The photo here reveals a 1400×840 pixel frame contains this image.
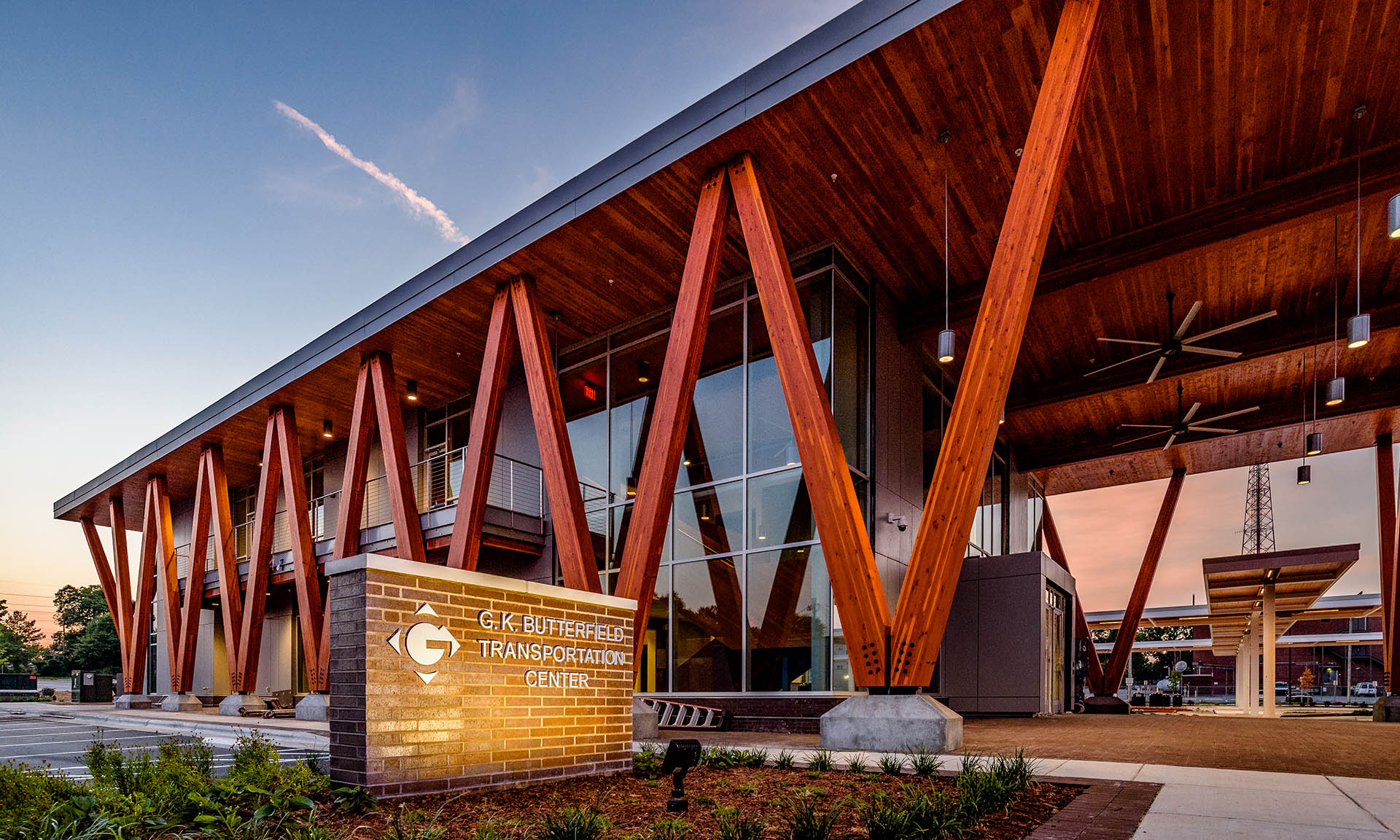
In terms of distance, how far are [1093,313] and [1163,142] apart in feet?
20.4

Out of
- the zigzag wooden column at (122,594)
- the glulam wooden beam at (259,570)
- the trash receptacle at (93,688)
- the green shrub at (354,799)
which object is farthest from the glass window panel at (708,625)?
the trash receptacle at (93,688)

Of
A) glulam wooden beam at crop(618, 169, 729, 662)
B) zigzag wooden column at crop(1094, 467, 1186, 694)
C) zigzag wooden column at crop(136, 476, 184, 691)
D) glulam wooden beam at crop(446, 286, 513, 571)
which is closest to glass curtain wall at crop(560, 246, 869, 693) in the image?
glulam wooden beam at crop(618, 169, 729, 662)

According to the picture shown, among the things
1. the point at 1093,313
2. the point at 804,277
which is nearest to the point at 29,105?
the point at 804,277

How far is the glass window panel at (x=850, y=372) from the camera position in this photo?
49.0ft

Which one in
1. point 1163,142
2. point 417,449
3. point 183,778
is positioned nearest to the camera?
point 183,778

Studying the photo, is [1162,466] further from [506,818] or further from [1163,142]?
[506,818]

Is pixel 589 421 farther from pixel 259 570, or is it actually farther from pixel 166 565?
pixel 166 565

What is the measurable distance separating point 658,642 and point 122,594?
24.0 m

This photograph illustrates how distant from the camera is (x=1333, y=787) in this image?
6.57 m

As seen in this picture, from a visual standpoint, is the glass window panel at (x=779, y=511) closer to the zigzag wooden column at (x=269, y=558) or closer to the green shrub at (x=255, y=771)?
the green shrub at (x=255, y=771)

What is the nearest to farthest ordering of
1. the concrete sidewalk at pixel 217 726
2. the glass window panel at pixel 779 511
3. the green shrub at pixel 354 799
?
1. the green shrub at pixel 354 799
2. the concrete sidewalk at pixel 217 726
3. the glass window panel at pixel 779 511

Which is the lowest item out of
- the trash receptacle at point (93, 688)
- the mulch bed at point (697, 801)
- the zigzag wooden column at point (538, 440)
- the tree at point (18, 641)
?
the tree at point (18, 641)

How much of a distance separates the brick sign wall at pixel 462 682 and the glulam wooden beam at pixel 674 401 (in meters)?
3.71

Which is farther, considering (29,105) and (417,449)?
(417,449)
